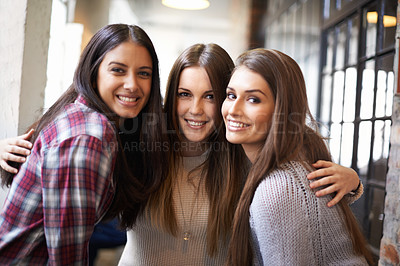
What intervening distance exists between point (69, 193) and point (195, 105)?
2.07 feet

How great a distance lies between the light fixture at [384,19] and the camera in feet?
7.41

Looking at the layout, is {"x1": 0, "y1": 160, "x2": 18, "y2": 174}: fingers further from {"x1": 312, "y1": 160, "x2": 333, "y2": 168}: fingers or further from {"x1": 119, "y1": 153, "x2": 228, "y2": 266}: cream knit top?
{"x1": 312, "y1": 160, "x2": 333, "y2": 168}: fingers

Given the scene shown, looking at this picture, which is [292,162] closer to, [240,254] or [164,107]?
[240,254]

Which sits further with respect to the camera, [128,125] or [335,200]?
[128,125]

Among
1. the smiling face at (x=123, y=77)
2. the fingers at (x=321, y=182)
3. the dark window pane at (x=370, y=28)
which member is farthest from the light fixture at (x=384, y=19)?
the smiling face at (x=123, y=77)

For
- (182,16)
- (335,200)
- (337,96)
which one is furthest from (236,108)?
(182,16)

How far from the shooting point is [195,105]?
1.51 m

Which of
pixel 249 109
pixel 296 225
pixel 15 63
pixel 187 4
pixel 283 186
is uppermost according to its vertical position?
pixel 187 4

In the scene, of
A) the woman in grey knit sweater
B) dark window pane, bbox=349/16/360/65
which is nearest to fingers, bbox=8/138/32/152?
the woman in grey knit sweater

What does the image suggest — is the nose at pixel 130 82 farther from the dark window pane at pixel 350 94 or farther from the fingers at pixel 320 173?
the dark window pane at pixel 350 94

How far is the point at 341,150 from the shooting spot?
2.96m

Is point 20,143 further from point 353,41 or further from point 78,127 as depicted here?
point 353,41

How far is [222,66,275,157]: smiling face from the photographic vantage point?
4.24 ft

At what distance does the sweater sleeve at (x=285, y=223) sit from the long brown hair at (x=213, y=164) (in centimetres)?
35
